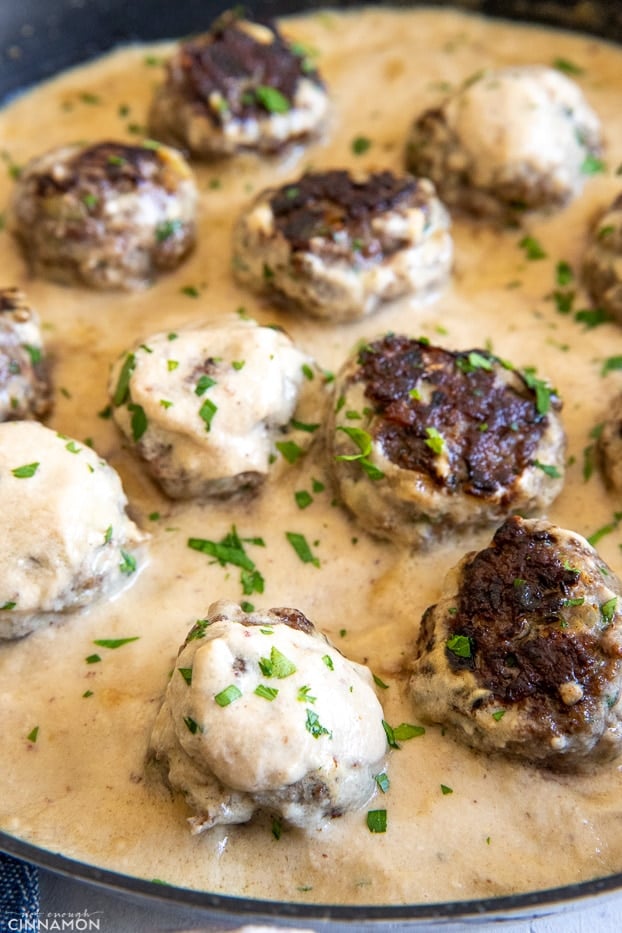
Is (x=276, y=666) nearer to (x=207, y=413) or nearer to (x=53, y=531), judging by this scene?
(x=53, y=531)

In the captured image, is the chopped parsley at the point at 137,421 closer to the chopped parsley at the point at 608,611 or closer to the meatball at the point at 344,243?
the meatball at the point at 344,243

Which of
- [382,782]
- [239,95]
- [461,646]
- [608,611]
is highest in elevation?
[239,95]

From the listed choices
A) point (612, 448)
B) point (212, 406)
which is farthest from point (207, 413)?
point (612, 448)

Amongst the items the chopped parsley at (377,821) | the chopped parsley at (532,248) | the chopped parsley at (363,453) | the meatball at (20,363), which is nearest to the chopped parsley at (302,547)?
the chopped parsley at (363,453)

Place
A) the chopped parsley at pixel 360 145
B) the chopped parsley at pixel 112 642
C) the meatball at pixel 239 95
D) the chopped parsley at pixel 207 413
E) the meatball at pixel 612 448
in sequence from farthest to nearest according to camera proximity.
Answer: the chopped parsley at pixel 360 145
the meatball at pixel 239 95
the meatball at pixel 612 448
the chopped parsley at pixel 207 413
the chopped parsley at pixel 112 642

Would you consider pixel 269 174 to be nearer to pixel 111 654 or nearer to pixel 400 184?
pixel 400 184

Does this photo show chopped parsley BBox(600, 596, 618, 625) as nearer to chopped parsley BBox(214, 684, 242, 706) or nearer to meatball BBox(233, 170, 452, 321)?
chopped parsley BBox(214, 684, 242, 706)

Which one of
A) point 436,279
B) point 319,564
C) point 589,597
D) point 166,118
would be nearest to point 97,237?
point 166,118
